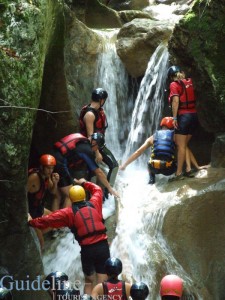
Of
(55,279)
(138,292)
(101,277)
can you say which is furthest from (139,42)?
(138,292)

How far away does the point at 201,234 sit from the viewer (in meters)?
7.72

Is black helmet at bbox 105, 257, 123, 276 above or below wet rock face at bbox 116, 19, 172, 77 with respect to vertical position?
below

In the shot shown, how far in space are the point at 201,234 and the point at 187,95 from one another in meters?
2.99

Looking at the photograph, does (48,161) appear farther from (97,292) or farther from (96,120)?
(97,292)

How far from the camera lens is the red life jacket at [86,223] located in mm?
6219

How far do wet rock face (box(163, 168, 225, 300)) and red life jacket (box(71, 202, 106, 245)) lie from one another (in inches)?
71.2

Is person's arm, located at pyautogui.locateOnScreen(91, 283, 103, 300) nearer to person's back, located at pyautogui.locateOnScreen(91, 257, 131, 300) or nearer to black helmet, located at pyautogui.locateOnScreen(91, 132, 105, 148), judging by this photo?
person's back, located at pyautogui.locateOnScreen(91, 257, 131, 300)

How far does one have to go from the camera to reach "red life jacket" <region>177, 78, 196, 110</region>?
29.7 feet

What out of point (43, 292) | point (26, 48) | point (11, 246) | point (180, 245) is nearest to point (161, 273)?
point (180, 245)

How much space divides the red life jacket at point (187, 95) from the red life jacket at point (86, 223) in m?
3.84

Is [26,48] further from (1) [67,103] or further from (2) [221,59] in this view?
(2) [221,59]

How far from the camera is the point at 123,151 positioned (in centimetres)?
1233

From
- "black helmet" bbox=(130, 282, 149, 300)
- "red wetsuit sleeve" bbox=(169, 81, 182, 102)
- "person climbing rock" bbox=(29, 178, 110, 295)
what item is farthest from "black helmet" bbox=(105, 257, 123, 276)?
"red wetsuit sleeve" bbox=(169, 81, 182, 102)

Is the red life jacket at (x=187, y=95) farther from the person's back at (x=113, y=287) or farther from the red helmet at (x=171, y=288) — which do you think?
the red helmet at (x=171, y=288)
